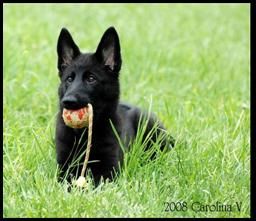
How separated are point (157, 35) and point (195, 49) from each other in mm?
675

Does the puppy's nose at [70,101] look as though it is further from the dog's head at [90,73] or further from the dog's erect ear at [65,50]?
the dog's erect ear at [65,50]

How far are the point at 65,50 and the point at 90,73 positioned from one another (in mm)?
405

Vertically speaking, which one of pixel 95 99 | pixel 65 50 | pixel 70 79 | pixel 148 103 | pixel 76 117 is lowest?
pixel 148 103

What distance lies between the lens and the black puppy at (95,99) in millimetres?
5652

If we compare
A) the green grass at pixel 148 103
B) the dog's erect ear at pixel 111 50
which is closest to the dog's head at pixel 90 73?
the dog's erect ear at pixel 111 50

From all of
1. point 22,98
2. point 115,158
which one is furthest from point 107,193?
point 22,98

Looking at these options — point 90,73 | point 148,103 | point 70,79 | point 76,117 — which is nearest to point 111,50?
point 90,73

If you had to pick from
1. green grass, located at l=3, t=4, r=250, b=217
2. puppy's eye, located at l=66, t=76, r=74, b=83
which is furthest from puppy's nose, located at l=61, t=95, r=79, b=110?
green grass, located at l=3, t=4, r=250, b=217

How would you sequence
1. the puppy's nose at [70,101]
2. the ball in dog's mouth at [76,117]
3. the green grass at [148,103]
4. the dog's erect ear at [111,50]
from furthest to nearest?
the dog's erect ear at [111,50] < the ball in dog's mouth at [76,117] < the puppy's nose at [70,101] < the green grass at [148,103]

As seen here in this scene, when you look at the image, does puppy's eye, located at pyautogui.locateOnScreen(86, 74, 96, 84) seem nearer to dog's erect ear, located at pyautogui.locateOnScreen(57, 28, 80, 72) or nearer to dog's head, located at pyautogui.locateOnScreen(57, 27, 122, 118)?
dog's head, located at pyautogui.locateOnScreen(57, 27, 122, 118)

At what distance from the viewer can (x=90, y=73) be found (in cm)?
565

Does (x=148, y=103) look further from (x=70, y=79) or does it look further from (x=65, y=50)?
(x=70, y=79)

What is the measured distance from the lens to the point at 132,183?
17.7 feet

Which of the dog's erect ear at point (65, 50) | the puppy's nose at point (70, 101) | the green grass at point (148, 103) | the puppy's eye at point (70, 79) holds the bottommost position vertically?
the green grass at point (148, 103)
